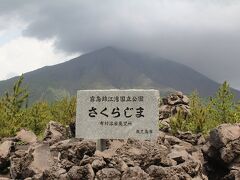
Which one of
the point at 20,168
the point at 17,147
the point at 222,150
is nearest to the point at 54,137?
the point at 17,147

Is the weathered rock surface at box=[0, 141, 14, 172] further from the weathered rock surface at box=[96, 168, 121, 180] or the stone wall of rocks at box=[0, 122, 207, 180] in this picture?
the weathered rock surface at box=[96, 168, 121, 180]

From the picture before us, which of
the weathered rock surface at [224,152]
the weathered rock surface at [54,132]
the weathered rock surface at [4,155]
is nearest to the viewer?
the weathered rock surface at [224,152]

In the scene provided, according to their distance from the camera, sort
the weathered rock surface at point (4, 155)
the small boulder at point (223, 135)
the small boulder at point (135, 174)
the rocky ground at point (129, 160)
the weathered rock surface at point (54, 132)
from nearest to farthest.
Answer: the small boulder at point (135, 174) < the rocky ground at point (129, 160) < the small boulder at point (223, 135) < the weathered rock surface at point (4, 155) < the weathered rock surface at point (54, 132)

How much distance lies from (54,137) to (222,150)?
9.77 m

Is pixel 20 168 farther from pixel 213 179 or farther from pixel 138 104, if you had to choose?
pixel 213 179

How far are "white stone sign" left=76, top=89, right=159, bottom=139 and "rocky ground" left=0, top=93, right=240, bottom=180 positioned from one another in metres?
0.53

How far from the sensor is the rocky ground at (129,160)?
46.7 ft

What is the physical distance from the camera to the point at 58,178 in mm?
14398

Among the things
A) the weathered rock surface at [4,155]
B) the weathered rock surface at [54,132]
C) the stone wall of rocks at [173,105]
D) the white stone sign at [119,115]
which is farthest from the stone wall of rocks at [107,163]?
the stone wall of rocks at [173,105]

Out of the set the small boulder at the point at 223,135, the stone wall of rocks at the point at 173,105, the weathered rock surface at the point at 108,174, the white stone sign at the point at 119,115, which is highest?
the stone wall of rocks at the point at 173,105

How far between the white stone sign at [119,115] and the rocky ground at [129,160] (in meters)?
0.53

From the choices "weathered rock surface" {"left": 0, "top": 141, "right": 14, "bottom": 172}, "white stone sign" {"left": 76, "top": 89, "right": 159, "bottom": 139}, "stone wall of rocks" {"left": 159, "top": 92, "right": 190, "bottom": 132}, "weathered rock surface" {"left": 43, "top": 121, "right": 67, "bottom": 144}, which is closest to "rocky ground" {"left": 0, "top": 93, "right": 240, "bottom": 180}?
"weathered rock surface" {"left": 0, "top": 141, "right": 14, "bottom": 172}

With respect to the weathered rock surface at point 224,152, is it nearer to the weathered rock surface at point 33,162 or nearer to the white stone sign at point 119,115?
the white stone sign at point 119,115

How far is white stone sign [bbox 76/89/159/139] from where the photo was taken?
17797mm
